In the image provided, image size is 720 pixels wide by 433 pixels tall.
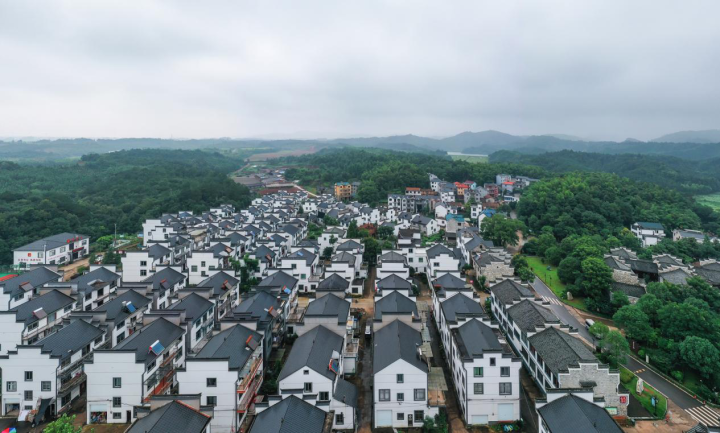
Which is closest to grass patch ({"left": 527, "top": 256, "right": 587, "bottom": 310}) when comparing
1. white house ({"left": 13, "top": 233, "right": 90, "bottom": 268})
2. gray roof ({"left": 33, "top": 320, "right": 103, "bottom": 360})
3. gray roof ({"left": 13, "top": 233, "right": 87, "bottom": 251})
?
gray roof ({"left": 33, "top": 320, "right": 103, "bottom": 360})

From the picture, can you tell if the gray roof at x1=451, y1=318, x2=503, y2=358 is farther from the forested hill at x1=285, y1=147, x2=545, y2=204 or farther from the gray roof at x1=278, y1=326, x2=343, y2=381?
the forested hill at x1=285, y1=147, x2=545, y2=204

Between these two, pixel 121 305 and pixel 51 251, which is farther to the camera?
pixel 51 251

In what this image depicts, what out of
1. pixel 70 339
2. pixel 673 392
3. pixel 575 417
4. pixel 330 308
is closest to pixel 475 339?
pixel 575 417

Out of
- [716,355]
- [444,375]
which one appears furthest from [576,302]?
[444,375]

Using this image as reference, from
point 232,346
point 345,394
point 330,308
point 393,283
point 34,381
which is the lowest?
point 34,381

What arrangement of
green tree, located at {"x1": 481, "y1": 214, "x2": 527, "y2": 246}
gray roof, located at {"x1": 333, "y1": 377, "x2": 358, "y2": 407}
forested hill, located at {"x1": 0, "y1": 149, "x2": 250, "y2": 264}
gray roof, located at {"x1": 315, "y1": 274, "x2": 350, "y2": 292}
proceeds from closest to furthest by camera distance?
gray roof, located at {"x1": 333, "y1": 377, "x2": 358, "y2": 407}, gray roof, located at {"x1": 315, "y1": 274, "x2": 350, "y2": 292}, green tree, located at {"x1": 481, "y1": 214, "x2": 527, "y2": 246}, forested hill, located at {"x1": 0, "y1": 149, "x2": 250, "y2": 264}

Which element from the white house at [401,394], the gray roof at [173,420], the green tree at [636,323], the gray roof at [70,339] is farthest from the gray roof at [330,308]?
the green tree at [636,323]

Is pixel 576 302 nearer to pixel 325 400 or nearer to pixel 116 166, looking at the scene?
pixel 325 400

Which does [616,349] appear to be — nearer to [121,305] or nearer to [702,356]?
[702,356]
